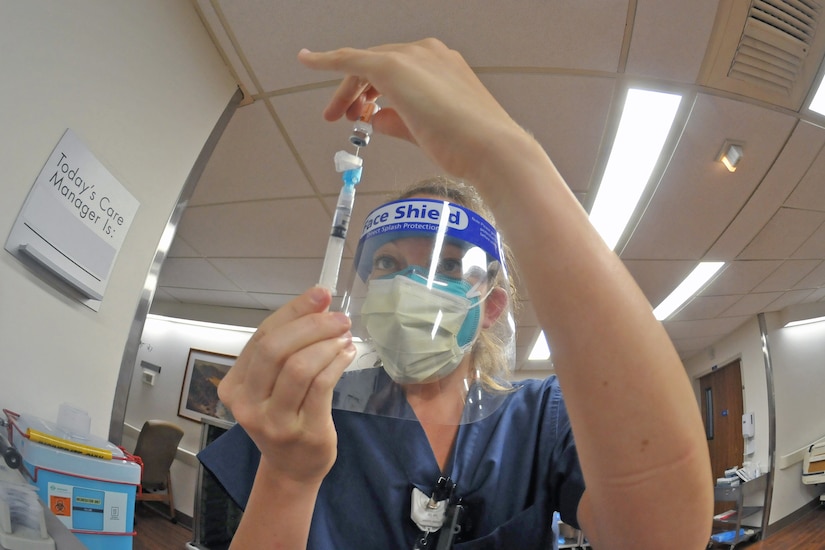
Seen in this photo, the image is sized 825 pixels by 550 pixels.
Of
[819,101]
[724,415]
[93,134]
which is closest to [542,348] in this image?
[93,134]

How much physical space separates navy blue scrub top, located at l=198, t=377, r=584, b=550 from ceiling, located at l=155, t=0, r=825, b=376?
258 millimetres

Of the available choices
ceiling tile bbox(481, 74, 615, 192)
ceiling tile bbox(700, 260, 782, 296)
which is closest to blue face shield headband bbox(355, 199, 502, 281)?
ceiling tile bbox(481, 74, 615, 192)

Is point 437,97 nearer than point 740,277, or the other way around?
point 437,97

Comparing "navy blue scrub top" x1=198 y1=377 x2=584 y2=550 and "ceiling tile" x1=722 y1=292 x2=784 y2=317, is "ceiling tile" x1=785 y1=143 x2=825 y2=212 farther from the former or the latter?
"navy blue scrub top" x1=198 y1=377 x2=584 y2=550

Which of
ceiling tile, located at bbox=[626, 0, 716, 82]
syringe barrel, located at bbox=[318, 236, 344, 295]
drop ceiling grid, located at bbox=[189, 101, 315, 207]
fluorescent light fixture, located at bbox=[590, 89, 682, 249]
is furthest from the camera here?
drop ceiling grid, located at bbox=[189, 101, 315, 207]

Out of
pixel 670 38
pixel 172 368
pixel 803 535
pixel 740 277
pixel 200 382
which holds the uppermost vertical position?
pixel 670 38

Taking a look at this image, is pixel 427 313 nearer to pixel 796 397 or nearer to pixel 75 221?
pixel 75 221

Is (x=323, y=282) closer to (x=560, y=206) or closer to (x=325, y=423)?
(x=325, y=423)

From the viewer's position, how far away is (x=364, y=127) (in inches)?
20.2

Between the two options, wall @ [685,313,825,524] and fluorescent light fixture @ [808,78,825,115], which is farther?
wall @ [685,313,825,524]

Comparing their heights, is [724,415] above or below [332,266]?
below

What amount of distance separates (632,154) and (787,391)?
307 centimetres

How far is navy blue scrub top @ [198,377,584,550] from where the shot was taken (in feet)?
1.71

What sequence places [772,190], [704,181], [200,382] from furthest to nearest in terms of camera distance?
[200,382], [772,190], [704,181]
